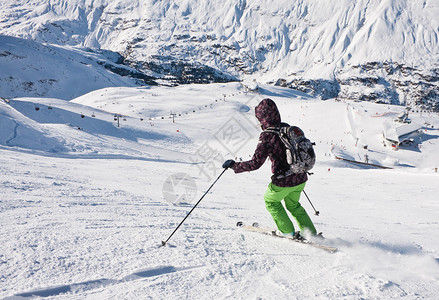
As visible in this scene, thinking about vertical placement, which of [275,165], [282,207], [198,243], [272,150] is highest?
[272,150]

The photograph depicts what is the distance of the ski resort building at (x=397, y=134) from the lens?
35.5 m

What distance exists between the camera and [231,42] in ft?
647

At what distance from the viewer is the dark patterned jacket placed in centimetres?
330

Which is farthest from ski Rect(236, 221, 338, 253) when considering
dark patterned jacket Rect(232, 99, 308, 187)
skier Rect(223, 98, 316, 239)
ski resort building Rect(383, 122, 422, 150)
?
ski resort building Rect(383, 122, 422, 150)

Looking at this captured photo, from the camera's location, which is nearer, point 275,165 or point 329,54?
point 275,165

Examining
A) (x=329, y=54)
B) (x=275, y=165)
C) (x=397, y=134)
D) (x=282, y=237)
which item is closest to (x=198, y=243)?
(x=282, y=237)

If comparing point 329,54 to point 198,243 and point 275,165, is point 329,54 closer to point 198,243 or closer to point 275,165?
point 275,165

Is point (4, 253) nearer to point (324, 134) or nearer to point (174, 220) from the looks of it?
point (174, 220)

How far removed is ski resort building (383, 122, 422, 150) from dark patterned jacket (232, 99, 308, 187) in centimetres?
3814

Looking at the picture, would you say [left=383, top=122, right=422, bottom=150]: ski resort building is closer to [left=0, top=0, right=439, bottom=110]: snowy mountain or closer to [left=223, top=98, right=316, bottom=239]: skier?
[left=223, top=98, right=316, bottom=239]: skier

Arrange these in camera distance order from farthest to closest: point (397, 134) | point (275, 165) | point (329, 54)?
point (329, 54) < point (397, 134) < point (275, 165)

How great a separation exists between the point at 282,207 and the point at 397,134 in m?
39.2

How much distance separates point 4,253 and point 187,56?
198m

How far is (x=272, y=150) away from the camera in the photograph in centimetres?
331
